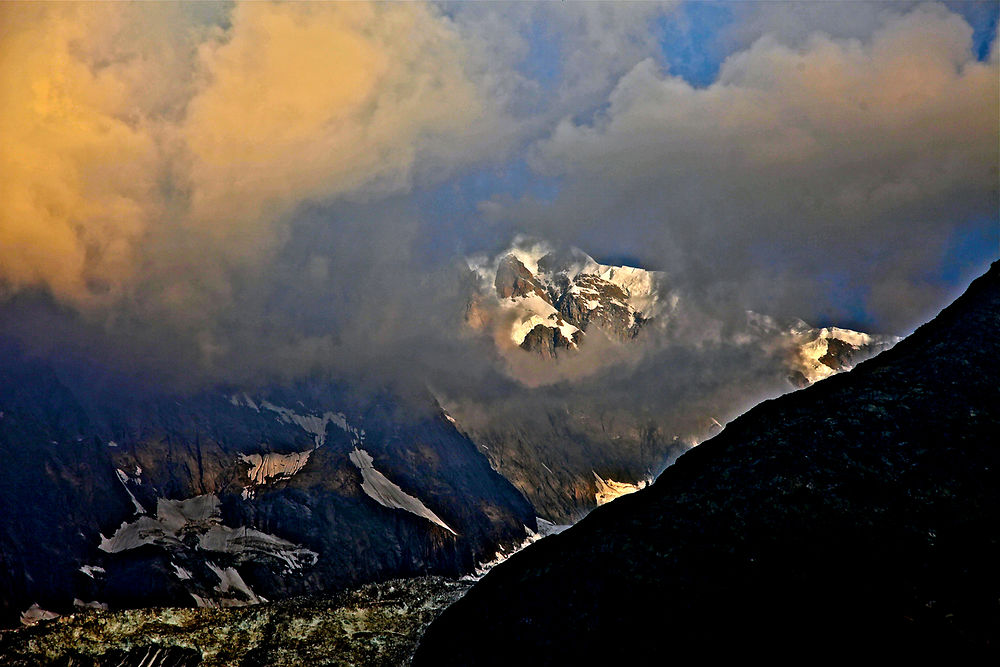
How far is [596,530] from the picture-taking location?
138 feet

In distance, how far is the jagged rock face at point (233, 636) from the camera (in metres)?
71.9

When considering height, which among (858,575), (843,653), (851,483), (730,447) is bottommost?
(843,653)

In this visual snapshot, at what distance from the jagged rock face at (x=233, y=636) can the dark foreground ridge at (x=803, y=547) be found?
113 ft

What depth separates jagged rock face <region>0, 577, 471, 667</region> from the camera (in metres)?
71.9

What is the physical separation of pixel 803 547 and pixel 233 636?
60.4 m

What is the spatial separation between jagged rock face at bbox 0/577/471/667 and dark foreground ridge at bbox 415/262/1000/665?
34337mm

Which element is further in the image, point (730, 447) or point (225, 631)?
point (225, 631)

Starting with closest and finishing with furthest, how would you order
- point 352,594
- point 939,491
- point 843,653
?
point 843,653 < point 939,491 < point 352,594

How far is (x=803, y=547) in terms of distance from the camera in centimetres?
3612

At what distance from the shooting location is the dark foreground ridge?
33156 mm

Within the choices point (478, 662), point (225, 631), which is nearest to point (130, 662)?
point (225, 631)

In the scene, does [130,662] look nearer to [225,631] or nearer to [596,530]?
[225,631]

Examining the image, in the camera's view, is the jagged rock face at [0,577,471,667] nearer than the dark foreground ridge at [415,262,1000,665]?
No

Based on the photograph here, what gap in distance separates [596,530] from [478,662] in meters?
9.44
